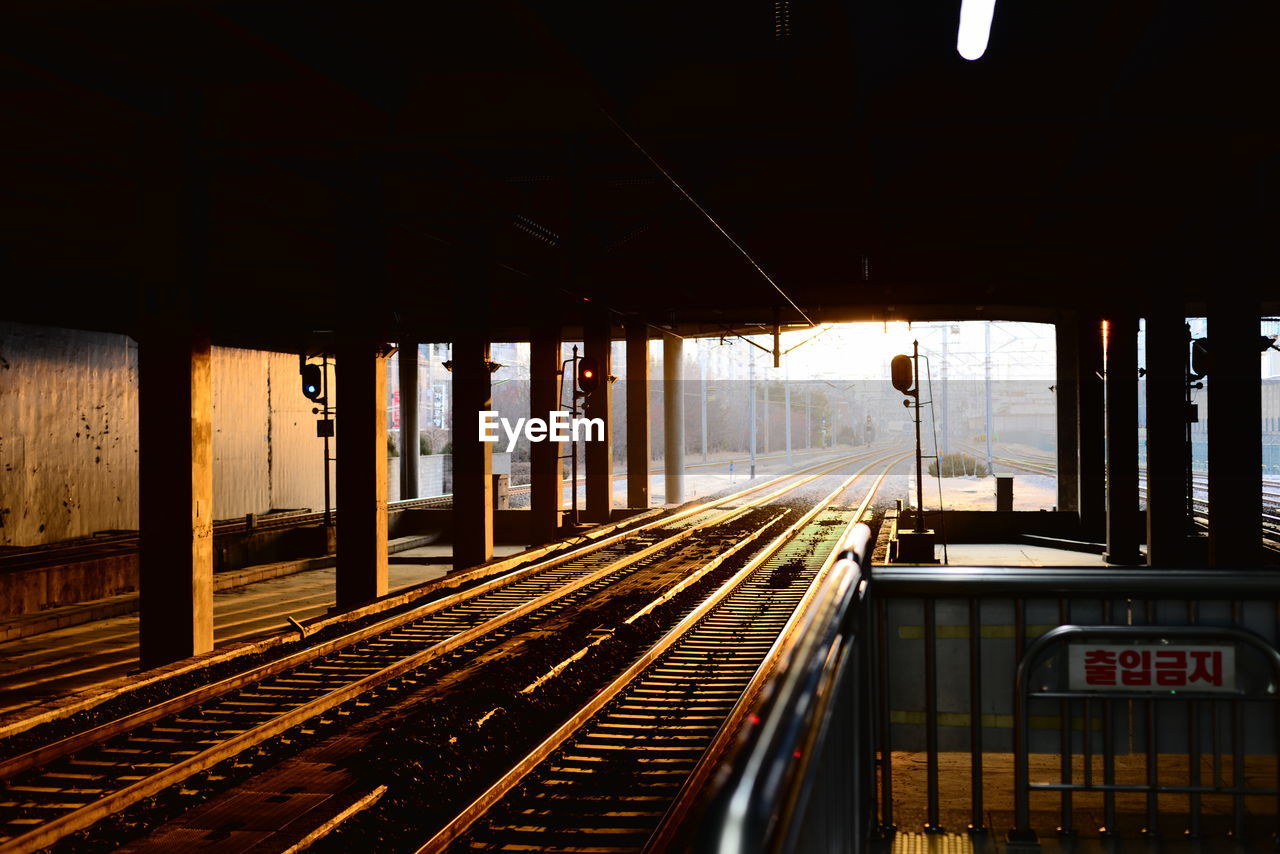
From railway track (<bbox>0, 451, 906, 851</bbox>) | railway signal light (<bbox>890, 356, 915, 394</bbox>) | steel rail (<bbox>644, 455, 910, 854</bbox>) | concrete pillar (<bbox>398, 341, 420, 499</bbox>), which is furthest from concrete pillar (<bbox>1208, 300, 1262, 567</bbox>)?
concrete pillar (<bbox>398, 341, 420, 499</bbox>)

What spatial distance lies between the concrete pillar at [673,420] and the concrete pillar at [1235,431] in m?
18.3

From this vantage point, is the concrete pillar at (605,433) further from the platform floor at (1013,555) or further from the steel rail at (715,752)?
the steel rail at (715,752)

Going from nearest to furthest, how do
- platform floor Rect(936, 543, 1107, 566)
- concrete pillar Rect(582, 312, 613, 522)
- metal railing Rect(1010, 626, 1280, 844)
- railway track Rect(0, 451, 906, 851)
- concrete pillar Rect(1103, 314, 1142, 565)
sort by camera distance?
1. metal railing Rect(1010, 626, 1280, 844)
2. railway track Rect(0, 451, 906, 851)
3. concrete pillar Rect(1103, 314, 1142, 565)
4. platform floor Rect(936, 543, 1107, 566)
5. concrete pillar Rect(582, 312, 613, 522)

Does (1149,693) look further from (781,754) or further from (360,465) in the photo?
(360,465)

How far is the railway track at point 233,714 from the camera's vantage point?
5.66 metres

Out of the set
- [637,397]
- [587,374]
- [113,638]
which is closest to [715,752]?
[113,638]

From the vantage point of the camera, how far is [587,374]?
2172 cm

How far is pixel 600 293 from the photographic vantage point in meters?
21.9

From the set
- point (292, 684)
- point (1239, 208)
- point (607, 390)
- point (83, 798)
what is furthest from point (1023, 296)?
point (83, 798)

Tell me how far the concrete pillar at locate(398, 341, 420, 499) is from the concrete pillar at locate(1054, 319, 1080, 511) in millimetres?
18336

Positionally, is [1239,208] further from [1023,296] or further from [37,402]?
[37,402]

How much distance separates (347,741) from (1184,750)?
16.7 ft

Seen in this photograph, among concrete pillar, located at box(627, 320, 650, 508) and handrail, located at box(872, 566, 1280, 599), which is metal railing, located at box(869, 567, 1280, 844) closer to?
handrail, located at box(872, 566, 1280, 599)

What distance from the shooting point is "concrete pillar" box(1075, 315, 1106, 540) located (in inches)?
883
